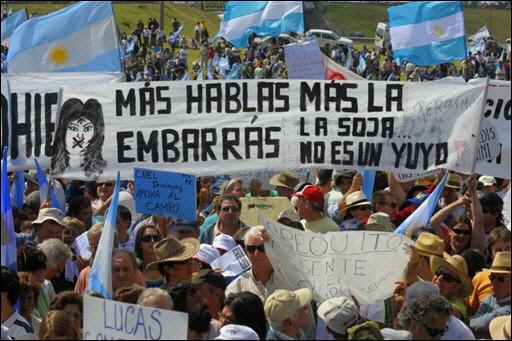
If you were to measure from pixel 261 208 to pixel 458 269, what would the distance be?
234 cm

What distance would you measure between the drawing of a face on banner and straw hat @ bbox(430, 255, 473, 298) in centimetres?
242

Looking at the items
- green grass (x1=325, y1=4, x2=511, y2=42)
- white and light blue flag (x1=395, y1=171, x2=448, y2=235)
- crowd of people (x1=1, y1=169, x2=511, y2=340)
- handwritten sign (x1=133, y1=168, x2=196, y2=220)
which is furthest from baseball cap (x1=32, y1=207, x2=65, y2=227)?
green grass (x1=325, y1=4, x2=511, y2=42)

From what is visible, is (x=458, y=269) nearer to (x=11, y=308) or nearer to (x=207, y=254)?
(x=207, y=254)

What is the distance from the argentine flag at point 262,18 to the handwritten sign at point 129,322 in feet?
50.0

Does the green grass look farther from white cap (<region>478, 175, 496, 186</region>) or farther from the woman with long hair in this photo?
the woman with long hair

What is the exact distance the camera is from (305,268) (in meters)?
6.69

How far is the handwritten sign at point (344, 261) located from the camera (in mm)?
6461

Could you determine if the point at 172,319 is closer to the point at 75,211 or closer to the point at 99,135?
the point at 99,135

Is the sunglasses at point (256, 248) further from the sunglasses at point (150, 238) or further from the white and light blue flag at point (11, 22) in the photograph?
the white and light blue flag at point (11, 22)

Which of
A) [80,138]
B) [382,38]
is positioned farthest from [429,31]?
[382,38]

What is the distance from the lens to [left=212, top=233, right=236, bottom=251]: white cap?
784 centimetres

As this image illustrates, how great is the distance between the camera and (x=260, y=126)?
8242mm

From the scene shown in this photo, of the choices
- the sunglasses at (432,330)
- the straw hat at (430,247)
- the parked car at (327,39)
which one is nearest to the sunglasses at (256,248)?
the straw hat at (430,247)

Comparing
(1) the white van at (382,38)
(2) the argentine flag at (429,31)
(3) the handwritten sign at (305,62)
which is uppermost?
(1) the white van at (382,38)
